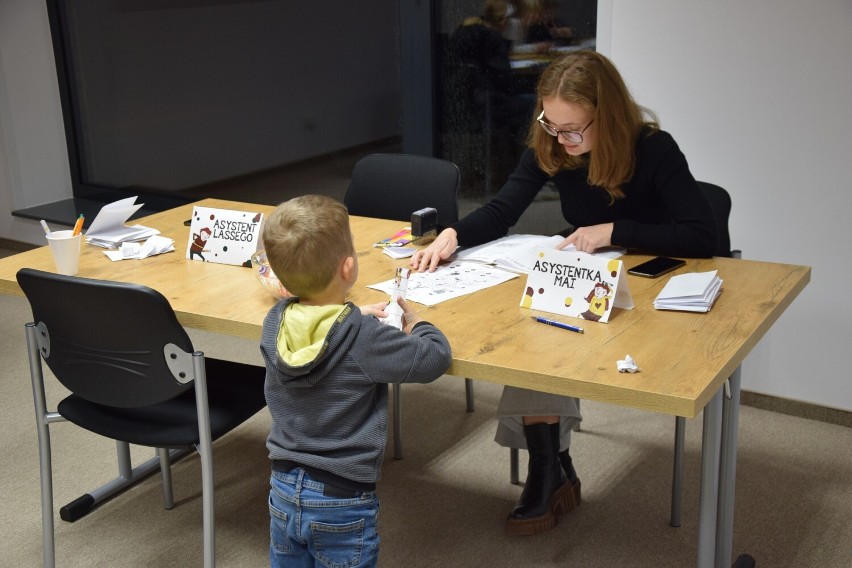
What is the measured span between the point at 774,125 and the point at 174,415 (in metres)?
1.95

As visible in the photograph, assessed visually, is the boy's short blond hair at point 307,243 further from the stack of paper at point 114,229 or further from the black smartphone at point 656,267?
the stack of paper at point 114,229

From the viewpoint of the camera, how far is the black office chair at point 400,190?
9.37 ft

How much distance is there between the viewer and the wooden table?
1570 mm

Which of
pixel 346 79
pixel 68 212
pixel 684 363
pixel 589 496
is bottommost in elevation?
pixel 589 496

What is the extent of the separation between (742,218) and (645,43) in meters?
0.64

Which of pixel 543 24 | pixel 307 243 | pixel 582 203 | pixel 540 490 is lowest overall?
pixel 540 490

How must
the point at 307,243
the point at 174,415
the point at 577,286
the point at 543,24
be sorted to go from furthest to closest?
the point at 543,24 → the point at 174,415 → the point at 577,286 → the point at 307,243

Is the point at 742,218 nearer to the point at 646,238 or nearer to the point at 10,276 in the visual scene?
the point at 646,238

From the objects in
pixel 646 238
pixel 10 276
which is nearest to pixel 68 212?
pixel 10 276

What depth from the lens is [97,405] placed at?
7.07 feet

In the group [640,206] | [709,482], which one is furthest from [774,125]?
[709,482]

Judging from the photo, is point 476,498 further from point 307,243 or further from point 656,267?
point 307,243

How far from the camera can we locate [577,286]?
1857 mm

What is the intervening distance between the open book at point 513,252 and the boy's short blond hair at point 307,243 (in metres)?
0.66
